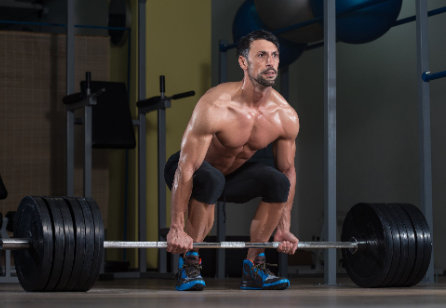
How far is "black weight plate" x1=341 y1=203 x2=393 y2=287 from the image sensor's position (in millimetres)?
3363

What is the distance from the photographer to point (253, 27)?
16.1 feet

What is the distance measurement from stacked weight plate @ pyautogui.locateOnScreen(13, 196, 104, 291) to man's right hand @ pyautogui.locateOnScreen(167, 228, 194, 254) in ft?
0.83

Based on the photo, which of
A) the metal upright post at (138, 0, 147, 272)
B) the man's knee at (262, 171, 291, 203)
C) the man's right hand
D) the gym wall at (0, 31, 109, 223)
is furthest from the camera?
the gym wall at (0, 31, 109, 223)

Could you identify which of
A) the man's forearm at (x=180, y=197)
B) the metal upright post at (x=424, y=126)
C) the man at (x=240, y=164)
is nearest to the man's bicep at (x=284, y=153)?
the man at (x=240, y=164)

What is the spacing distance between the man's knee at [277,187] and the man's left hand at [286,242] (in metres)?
0.15

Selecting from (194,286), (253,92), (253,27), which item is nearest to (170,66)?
(253,27)

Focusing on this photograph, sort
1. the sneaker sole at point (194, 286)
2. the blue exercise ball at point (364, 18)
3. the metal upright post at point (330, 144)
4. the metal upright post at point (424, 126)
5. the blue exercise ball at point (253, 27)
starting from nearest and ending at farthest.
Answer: the sneaker sole at point (194, 286) → the metal upright post at point (330, 144) → the metal upright post at point (424, 126) → the blue exercise ball at point (364, 18) → the blue exercise ball at point (253, 27)

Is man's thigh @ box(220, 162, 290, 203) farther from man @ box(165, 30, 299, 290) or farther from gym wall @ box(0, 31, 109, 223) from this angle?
gym wall @ box(0, 31, 109, 223)

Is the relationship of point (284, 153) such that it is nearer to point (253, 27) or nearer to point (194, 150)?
point (194, 150)

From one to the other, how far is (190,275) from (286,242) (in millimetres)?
400

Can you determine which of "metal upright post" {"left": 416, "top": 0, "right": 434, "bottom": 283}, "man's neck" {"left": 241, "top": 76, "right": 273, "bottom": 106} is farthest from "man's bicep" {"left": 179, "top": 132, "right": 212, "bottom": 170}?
"metal upright post" {"left": 416, "top": 0, "right": 434, "bottom": 283}

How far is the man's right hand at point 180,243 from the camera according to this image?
2932 millimetres

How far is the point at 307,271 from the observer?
530 cm

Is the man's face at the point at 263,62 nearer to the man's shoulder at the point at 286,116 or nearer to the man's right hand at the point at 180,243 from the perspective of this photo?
the man's shoulder at the point at 286,116
